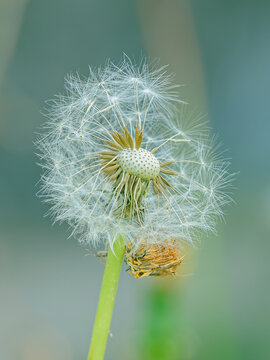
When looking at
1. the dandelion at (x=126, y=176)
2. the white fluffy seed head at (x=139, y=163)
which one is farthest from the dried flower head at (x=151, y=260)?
the white fluffy seed head at (x=139, y=163)

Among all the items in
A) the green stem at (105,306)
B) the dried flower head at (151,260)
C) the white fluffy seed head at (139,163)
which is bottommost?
the green stem at (105,306)

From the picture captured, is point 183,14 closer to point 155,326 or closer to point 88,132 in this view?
point 88,132

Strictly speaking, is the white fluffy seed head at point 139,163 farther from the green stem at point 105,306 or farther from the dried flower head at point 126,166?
the green stem at point 105,306

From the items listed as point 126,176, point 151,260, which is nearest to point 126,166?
point 126,176

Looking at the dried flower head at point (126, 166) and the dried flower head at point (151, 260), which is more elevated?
the dried flower head at point (126, 166)

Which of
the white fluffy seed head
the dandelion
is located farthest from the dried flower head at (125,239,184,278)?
the white fluffy seed head

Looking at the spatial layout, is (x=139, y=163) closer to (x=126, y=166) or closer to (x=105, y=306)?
(x=126, y=166)

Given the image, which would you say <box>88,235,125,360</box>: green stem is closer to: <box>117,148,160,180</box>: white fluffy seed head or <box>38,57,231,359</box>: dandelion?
<box>38,57,231,359</box>: dandelion
